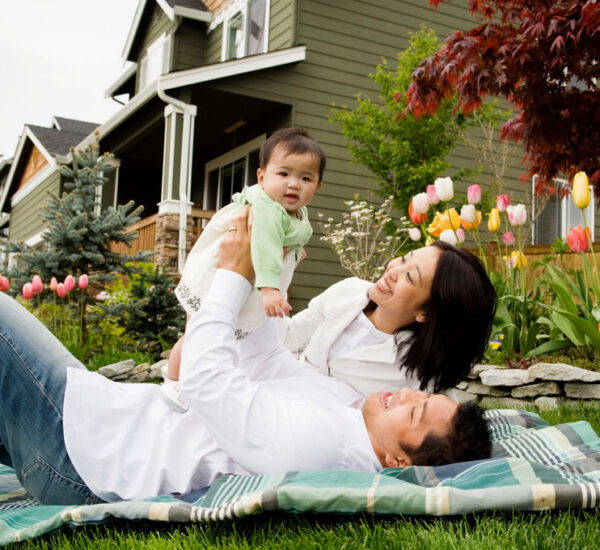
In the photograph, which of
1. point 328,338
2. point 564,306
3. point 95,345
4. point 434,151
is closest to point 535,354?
point 564,306

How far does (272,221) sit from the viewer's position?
2.57 metres

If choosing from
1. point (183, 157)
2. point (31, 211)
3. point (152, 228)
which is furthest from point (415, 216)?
point (31, 211)

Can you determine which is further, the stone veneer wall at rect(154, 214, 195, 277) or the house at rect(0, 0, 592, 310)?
the house at rect(0, 0, 592, 310)

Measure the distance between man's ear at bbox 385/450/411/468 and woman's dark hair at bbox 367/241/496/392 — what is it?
46 cm

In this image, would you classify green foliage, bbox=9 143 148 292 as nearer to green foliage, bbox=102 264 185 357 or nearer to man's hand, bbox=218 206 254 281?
green foliage, bbox=102 264 185 357

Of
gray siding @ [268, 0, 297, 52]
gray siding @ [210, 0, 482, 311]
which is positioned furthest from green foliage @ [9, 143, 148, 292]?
gray siding @ [268, 0, 297, 52]

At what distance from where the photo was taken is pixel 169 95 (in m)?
10.0

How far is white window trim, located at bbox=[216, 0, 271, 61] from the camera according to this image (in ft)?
37.9

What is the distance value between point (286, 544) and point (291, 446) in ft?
1.06

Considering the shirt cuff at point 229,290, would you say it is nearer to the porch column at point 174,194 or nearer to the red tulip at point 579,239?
the red tulip at point 579,239

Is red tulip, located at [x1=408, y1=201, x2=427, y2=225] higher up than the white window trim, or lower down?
lower down

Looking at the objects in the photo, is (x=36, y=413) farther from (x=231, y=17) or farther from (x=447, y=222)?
(x=231, y=17)

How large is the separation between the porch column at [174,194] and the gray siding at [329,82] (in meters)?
0.92

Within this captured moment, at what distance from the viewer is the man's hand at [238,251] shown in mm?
2281
